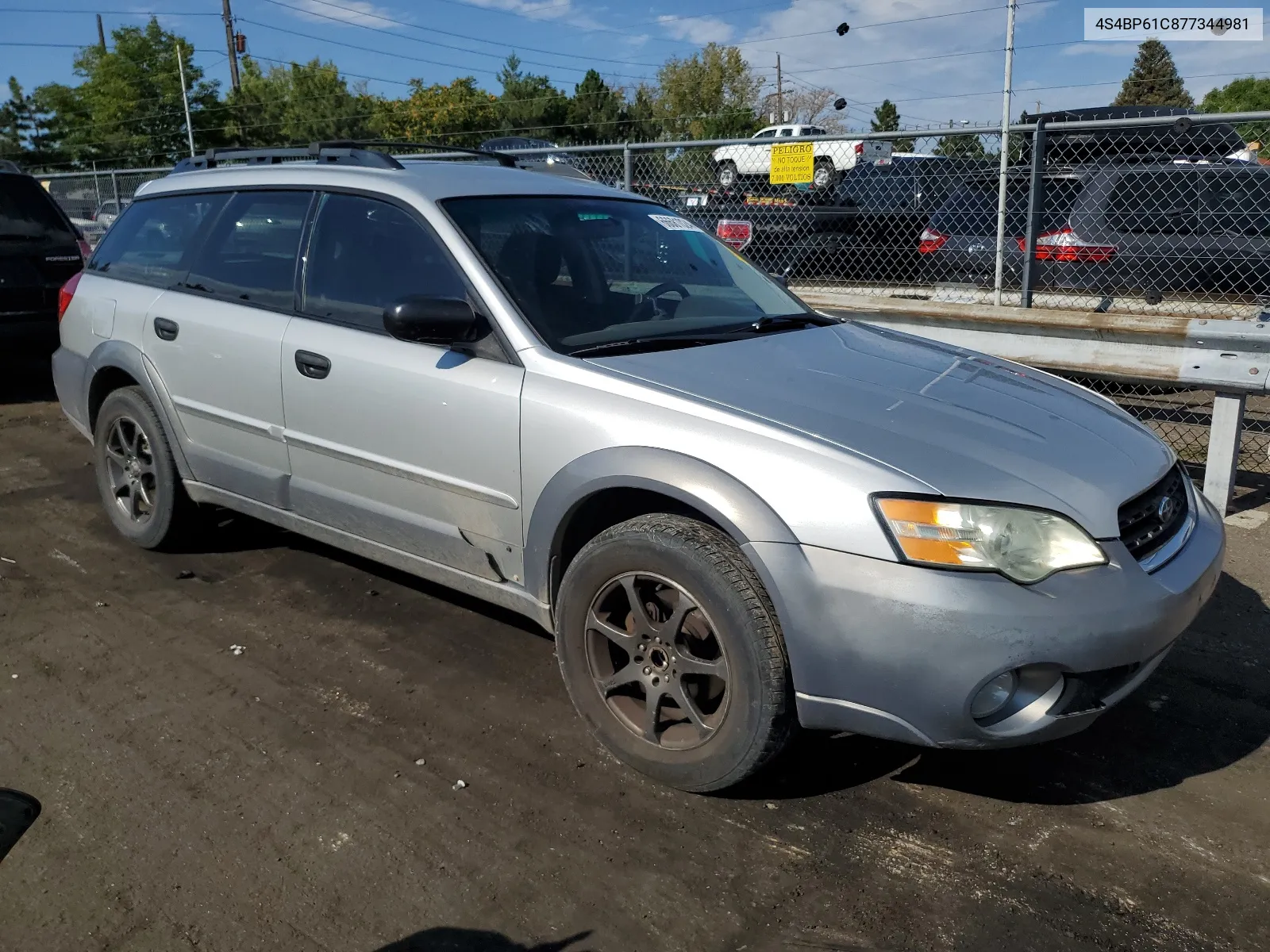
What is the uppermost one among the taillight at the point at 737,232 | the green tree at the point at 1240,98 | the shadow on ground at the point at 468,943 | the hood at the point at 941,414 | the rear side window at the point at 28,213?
the green tree at the point at 1240,98

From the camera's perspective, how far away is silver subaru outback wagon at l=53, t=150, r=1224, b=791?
258 centimetres

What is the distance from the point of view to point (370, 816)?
2.86 meters

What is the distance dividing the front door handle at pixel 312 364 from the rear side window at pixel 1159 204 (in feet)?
21.8

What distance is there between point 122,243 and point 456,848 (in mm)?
3657

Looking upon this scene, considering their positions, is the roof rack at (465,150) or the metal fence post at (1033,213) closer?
the roof rack at (465,150)

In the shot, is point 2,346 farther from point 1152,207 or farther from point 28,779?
point 1152,207

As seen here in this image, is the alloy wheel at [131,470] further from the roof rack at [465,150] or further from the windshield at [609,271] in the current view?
the windshield at [609,271]

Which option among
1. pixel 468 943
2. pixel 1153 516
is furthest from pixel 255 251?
pixel 1153 516

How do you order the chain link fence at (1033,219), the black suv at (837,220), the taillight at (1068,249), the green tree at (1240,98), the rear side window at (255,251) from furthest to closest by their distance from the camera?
the green tree at (1240,98) < the black suv at (837,220) < the taillight at (1068,249) < the chain link fence at (1033,219) < the rear side window at (255,251)

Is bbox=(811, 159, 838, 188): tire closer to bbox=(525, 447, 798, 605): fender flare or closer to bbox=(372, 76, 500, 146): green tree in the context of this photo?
bbox=(525, 447, 798, 605): fender flare

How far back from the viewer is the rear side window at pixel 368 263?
358 cm

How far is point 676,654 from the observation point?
291 cm

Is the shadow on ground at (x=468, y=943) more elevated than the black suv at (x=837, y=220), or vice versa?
the black suv at (x=837, y=220)

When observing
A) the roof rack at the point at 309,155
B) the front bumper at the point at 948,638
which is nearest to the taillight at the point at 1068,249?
the roof rack at the point at 309,155
